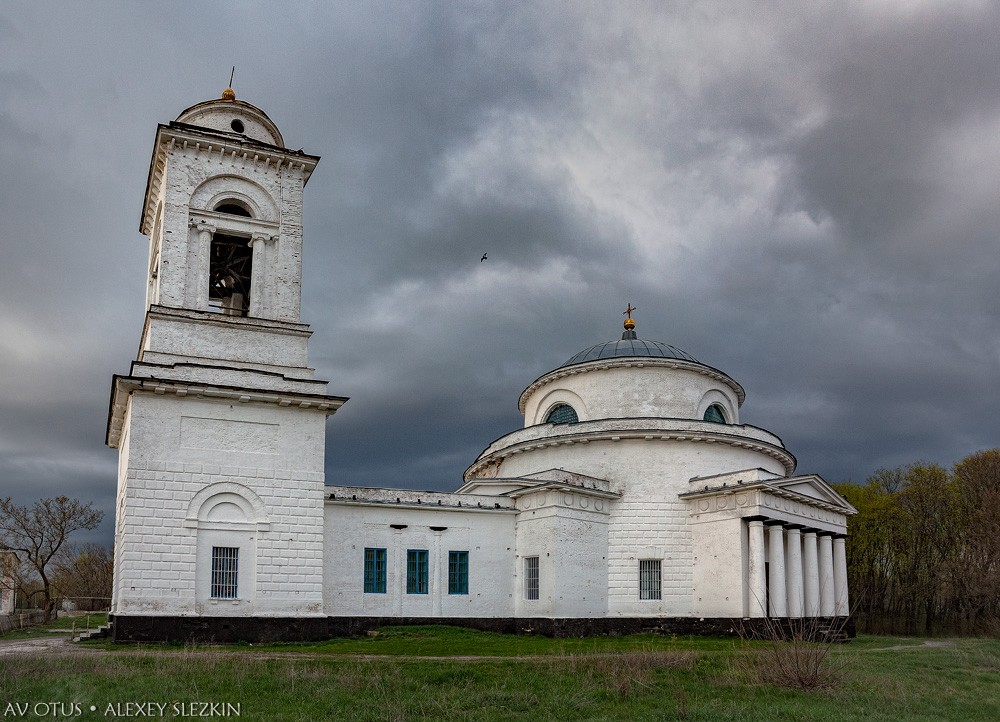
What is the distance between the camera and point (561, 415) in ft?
132

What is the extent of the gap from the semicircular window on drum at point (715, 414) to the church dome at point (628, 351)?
2.30m

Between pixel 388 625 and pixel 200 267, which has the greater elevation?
pixel 200 267

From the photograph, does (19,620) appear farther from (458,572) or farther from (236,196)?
(236,196)

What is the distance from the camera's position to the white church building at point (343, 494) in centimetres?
2558

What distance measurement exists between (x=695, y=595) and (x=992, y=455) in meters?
30.2

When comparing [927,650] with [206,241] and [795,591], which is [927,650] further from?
[206,241]

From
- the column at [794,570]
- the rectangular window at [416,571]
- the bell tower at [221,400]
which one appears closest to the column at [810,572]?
the column at [794,570]

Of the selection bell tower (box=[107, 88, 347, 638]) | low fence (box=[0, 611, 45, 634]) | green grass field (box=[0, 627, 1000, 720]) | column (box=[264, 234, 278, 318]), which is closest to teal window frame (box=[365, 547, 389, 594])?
bell tower (box=[107, 88, 347, 638])

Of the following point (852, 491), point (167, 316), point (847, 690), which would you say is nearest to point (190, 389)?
point (167, 316)

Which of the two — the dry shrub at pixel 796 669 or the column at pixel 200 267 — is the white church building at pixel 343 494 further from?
the dry shrub at pixel 796 669

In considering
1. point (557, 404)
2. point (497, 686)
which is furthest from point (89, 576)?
point (497, 686)

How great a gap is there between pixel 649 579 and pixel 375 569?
10562mm

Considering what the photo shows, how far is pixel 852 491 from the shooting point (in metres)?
58.9

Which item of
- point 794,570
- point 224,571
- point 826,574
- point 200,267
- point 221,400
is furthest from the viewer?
point 826,574
